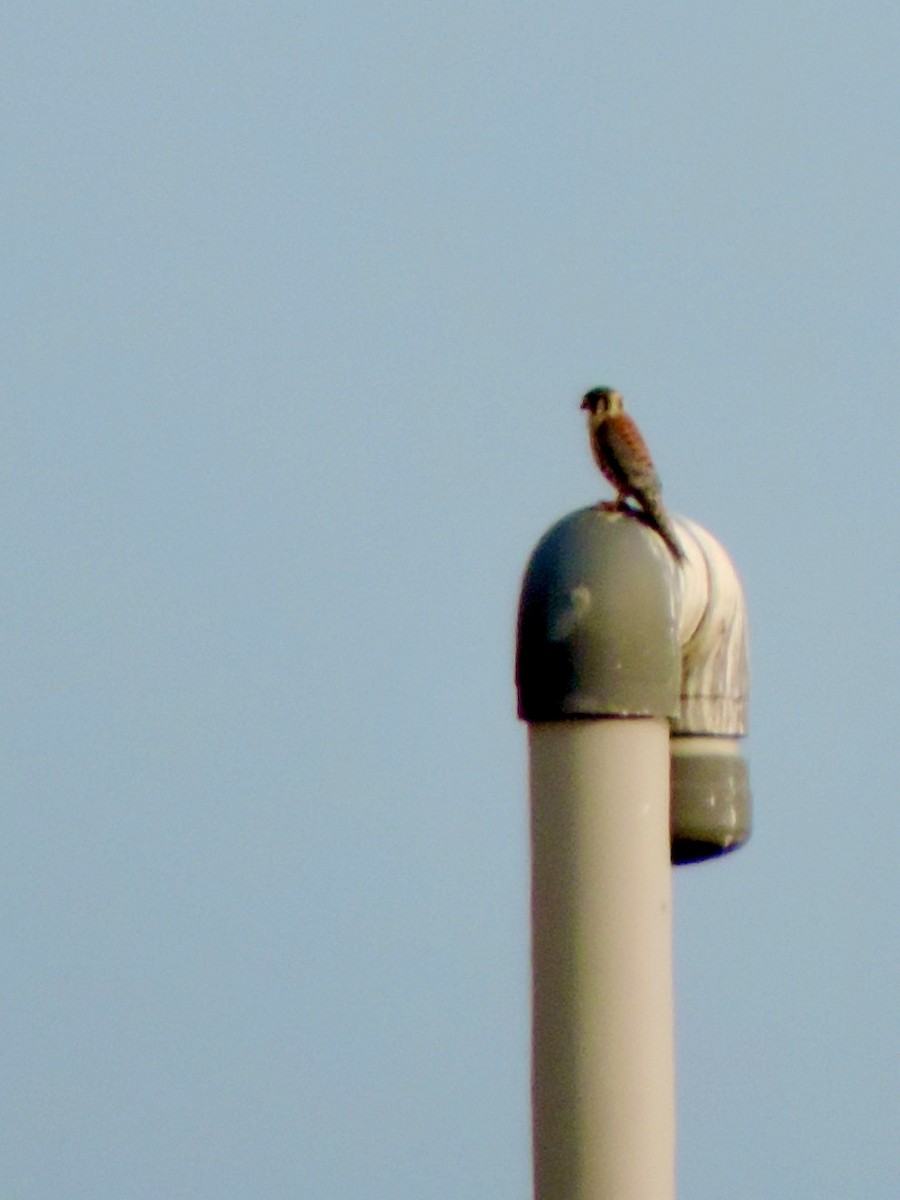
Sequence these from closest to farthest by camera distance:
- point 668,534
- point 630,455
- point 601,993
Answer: point 601,993, point 668,534, point 630,455

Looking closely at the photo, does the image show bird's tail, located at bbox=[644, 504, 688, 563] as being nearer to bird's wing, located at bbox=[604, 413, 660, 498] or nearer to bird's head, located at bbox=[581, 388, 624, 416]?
bird's wing, located at bbox=[604, 413, 660, 498]

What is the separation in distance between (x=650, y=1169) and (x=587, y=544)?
34.9 inches

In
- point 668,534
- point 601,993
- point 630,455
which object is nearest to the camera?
point 601,993

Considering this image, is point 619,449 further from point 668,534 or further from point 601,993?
point 601,993

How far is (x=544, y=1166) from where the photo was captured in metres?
3.06

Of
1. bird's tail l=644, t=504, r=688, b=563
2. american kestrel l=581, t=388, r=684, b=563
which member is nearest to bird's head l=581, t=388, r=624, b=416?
american kestrel l=581, t=388, r=684, b=563

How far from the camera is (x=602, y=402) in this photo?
705 centimetres

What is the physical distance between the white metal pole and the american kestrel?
1152 millimetres

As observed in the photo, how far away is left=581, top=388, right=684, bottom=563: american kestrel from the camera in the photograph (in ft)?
17.2

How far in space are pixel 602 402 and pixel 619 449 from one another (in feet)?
2.73

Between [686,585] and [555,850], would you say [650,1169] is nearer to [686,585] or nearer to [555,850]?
[555,850]

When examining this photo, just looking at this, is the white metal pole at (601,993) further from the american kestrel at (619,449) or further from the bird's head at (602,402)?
the bird's head at (602,402)

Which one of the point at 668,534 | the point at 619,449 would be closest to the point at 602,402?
the point at 619,449

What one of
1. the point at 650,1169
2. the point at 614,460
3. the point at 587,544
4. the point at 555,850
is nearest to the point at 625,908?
the point at 555,850
